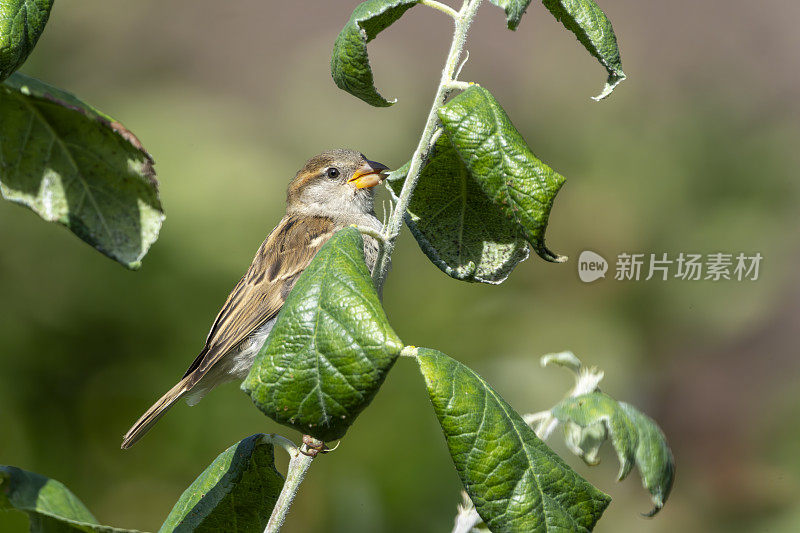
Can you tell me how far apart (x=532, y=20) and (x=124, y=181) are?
3.39 metres

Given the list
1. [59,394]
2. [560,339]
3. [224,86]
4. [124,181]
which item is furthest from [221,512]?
[224,86]

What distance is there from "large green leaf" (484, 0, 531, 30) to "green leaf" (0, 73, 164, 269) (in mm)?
389

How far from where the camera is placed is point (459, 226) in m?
1.14

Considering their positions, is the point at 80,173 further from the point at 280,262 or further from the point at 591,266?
the point at 591,266

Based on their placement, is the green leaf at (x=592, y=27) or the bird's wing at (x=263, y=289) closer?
the green leaf at (x=592, y=27)

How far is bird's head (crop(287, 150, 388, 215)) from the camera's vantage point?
8.71 feet

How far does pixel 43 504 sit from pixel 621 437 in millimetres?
789

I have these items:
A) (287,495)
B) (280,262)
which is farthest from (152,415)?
(287,495)

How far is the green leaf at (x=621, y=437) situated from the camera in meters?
1.22

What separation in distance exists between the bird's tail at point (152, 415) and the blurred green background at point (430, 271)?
58cm

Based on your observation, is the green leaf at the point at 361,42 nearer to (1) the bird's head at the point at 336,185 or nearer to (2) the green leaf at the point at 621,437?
(2) the green leaf at the point at 621,437

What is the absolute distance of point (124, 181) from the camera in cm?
79

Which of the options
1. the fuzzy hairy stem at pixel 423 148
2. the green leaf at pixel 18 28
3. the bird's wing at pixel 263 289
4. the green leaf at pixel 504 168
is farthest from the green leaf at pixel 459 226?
the bird's wing at pixel 263 289

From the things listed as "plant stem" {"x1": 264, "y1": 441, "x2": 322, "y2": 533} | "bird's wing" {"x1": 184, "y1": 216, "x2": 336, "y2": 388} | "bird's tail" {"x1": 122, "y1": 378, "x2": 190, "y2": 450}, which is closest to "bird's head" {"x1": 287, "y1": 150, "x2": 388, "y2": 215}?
"bird's wing" {"x1": 184, "y1": 216, "x2": 336, "y2": 388}
